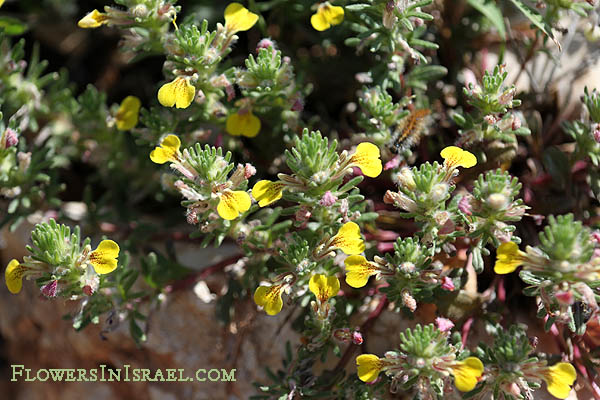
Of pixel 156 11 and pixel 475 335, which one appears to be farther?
pixel 475 335

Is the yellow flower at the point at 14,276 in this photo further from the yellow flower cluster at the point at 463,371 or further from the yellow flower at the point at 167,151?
the yellow flower cluster at the point at 463,371

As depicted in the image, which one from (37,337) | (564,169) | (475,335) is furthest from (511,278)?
(37,337)

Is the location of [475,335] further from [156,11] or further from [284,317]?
[156,11]

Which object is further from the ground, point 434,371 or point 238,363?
point 434,371

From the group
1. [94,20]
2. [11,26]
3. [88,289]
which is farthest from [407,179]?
[11,26]

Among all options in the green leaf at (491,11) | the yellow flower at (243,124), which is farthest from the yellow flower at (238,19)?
the green leaf at (491,11)

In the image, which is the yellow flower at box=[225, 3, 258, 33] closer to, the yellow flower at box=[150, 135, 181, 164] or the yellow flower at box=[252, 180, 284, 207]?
the yellow flower at box=[150, 135, 181, 164]
